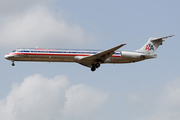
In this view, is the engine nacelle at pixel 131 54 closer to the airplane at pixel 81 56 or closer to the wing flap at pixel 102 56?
the airplane at pixel 81 56

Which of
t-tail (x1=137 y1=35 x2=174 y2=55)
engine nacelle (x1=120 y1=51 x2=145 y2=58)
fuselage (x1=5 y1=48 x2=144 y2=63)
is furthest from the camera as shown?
t-tail (x1=137 y1=35 x2=174 y2=55)

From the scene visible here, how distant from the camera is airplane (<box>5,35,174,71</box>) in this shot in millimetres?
42625

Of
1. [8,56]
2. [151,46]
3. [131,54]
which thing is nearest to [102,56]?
[131,54]

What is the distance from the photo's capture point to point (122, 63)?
46.9 m

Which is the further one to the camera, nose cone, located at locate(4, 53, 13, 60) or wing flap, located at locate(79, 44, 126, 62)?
nose cone, located at locate(4, 53, 13, 60)

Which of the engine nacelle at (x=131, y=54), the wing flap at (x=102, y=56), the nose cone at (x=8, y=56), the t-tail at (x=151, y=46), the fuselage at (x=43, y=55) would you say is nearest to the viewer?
the wing flap at (x=102, y=56)

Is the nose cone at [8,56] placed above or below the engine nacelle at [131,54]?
above

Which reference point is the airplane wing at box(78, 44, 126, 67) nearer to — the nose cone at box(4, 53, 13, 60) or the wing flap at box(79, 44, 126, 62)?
the wing flap at box(79, 44, 126, 62)

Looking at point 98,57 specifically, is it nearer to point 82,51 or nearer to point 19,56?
point 82,51

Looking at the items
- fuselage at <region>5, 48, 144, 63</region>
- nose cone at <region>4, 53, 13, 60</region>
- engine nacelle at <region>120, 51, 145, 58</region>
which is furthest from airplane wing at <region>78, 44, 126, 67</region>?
nose cone at <region>4, 53, 13, 60</region>

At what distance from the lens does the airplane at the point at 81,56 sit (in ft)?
140

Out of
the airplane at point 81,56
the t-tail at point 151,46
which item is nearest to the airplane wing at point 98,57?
the airplane at point 81,56

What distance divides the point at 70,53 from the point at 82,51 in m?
2.00

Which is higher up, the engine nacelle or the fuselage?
the fuselage
